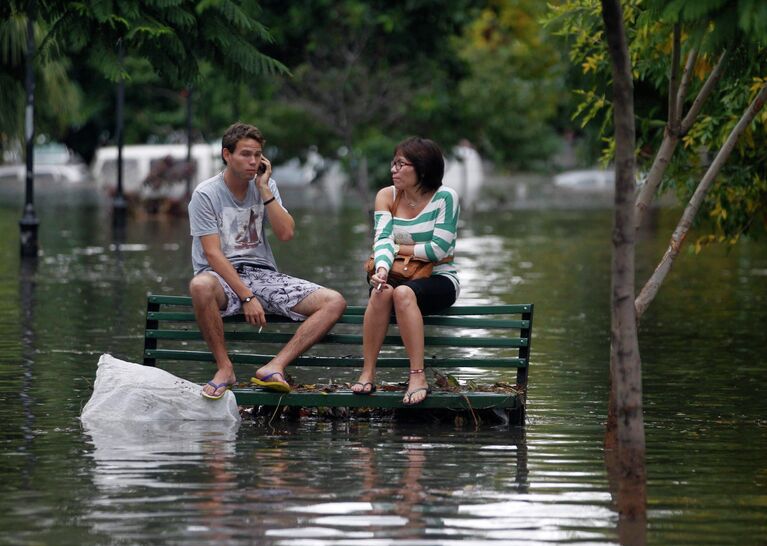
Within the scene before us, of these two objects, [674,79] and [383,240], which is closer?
[674,79]

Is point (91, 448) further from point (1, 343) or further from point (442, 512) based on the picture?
point (1, 343)

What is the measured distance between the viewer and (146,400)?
33.8 feet

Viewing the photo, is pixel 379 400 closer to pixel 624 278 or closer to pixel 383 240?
pixel 383 240

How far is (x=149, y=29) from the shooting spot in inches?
468

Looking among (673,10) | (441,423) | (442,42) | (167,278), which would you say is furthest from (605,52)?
(442,42)

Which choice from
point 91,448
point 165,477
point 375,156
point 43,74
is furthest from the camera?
point 375,156

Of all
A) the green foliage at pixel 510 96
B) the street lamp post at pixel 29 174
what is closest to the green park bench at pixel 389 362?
the street lamp post at pixel 29 174

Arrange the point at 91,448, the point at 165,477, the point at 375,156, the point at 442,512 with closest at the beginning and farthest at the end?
the point at 442,512 < the point at 165,477 < the point at 91,448 < the point at 375,156

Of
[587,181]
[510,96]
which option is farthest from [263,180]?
[587,181]

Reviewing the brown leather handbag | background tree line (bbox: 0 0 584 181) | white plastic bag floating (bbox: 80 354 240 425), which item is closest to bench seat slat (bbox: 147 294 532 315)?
the brown leather handbag

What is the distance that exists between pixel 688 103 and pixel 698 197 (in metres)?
5.47

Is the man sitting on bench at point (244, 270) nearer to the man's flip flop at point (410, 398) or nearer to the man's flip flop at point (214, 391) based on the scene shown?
the man's flip flop at point (214, 391)

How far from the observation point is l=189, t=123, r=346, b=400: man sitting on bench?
10.4m

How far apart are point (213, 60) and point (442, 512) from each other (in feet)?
19.2
